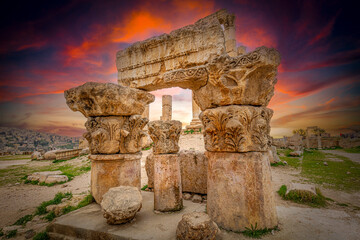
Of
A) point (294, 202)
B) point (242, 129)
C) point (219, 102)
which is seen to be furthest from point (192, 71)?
point (294, 202)

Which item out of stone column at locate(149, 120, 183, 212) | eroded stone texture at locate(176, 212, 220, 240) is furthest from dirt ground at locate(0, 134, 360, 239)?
stone column at locate(149, 120, 183, 212)

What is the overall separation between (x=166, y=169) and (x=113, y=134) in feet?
4.17

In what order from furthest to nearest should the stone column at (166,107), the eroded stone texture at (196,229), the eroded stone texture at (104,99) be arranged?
the stone column at (166,107) → the eroded stone texture at (104,99) → the eroded stone texture at (196,229)

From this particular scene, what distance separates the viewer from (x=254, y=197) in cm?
205

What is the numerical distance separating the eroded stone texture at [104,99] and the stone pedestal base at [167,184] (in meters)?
1.15

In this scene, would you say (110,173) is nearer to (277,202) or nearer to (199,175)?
(199,175)

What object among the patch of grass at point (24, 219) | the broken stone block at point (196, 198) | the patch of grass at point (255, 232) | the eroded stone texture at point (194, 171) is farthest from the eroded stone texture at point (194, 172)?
the patch of grass at point (24, 219)

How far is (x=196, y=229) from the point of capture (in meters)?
1.75

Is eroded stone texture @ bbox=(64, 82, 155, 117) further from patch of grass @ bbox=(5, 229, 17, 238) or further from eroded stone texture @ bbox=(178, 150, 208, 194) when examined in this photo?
patch of grass @ bbox=(5, 229, 17, 238)

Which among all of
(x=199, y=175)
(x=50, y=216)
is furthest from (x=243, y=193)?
(x=50, y=216)

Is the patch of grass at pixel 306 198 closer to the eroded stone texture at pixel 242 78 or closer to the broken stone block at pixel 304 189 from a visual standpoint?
the broken stone block at pixel 304 189

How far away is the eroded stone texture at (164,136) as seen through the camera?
9.20 ft

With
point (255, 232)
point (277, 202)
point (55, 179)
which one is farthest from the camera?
point (55, 179)

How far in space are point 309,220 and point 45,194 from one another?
699 cm
